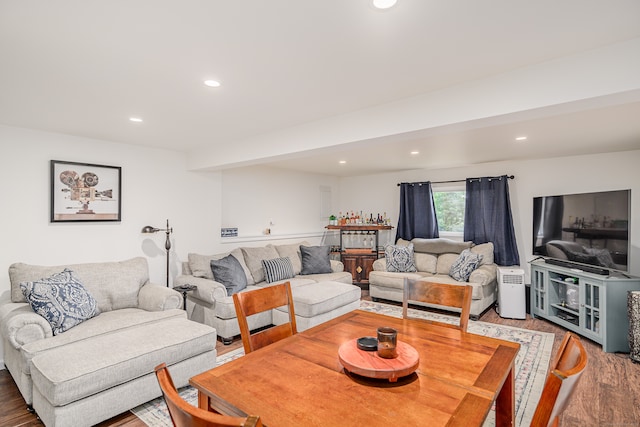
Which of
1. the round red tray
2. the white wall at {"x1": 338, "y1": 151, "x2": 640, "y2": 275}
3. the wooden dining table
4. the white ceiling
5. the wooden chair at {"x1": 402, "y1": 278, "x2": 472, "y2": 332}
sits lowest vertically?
the wooden dining table

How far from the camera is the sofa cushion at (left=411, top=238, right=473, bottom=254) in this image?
548 cm

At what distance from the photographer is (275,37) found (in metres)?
1.70

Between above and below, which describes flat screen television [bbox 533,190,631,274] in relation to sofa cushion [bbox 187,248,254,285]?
above

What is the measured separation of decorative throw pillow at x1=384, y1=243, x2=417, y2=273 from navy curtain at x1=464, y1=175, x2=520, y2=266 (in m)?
1.04

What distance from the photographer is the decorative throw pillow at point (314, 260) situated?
5.30 meters

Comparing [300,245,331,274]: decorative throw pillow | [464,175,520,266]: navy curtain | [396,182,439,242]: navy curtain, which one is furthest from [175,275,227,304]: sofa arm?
[464,175,520,266]: navy curtain

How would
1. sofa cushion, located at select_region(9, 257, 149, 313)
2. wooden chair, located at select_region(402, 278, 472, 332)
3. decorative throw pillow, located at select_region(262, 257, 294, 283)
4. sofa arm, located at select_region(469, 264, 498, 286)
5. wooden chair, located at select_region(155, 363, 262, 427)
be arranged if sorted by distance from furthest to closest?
decorative throw pillow, located at select_region(262, 257, 294, 283) → sofa arm, located at select_region(469, 264, 498, 286) → sofa cushion, located at select_region(9, 257, 149, 313) → wooden chair, located at select_region(402, 278, 472, 332) → wooden chair, located at select_region(155, 363, 262, 427)

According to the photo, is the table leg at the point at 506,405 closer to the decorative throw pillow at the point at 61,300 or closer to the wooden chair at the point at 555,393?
the wooden chair at the point at 555,393

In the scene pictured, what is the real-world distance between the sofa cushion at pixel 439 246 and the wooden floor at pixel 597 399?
7.18 ft

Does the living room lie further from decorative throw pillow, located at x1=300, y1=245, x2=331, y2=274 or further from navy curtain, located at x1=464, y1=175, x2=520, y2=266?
decorative throw pillow, located at x1=300, y1=245, x2=331, y2=274

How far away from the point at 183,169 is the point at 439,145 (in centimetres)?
335

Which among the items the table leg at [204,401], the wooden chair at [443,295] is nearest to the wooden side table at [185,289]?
the wooden chair at [443,295]

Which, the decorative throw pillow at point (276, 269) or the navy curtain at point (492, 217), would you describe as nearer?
the decorative throw pillow at point (276, 269)

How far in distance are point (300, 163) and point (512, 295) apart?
3.61 meters
